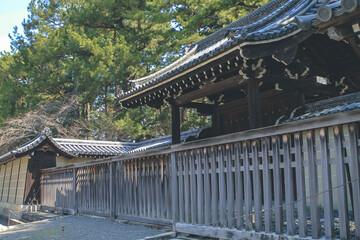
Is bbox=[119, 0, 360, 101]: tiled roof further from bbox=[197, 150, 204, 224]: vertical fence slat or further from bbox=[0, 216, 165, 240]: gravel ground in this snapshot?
bbox=[0, 216, 165, 240]: gravel ground

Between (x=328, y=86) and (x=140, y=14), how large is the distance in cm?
1769

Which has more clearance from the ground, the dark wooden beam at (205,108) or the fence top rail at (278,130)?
the dark wooden beam at (205,108)

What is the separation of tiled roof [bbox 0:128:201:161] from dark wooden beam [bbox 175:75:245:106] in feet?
12.3

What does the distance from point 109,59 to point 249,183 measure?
65.6 ft

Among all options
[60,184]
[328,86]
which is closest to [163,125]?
[60,184]

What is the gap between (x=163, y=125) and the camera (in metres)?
23.9

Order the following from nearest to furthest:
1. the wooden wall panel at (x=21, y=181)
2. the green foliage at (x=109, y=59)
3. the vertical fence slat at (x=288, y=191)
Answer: the vertical fence slat at (x=288, y=191) < the wooden wall panel at (x=21, y=181) < the green foliage at (x=109, y=59)

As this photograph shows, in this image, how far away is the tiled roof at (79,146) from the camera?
14266mm

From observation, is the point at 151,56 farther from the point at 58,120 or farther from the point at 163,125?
the point at 58,120

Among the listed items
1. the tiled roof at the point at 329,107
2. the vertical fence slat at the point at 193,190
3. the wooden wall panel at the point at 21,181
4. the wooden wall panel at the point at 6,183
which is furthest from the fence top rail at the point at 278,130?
the wooden wall panel at the point at 6,183

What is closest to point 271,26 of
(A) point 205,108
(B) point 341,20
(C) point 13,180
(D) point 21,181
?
(B) point 341,20

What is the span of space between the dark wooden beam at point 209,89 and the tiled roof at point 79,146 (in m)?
3.74

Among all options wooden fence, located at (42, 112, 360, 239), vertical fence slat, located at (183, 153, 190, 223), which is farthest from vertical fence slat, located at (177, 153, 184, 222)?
vertical fence slat, located at (183, 153, 190, 223)

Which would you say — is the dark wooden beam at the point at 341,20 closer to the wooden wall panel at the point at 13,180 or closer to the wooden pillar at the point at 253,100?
the wooden pillar at the point at 253,100
